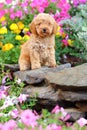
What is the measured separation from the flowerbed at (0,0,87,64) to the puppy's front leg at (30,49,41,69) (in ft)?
2.00

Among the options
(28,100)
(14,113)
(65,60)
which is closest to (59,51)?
(65,60)

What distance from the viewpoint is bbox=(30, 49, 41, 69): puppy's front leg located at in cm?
562

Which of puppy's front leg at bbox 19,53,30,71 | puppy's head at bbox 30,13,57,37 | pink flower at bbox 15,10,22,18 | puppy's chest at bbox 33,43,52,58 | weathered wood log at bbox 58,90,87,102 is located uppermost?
pink flower at bbox 15,10,22,18

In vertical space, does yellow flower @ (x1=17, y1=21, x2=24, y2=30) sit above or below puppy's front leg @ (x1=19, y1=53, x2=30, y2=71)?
above

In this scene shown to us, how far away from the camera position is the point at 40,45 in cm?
561

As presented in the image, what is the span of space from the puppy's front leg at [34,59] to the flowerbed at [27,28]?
611 millimetres

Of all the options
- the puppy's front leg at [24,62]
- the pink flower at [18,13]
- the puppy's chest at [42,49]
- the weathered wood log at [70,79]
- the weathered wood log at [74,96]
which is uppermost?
the pink flower at [18,13]

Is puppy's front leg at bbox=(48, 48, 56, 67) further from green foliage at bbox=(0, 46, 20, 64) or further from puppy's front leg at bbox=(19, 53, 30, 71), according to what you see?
green foliage at bbox=(0, 46, 20, 64)

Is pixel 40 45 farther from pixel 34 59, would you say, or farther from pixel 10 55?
pixel 10 55

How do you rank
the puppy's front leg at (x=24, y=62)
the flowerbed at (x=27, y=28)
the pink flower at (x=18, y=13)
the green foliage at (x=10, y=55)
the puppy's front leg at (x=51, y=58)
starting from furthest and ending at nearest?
the pink flower at (x=18, y=13) → the flowerbed at (x=27, y=28) → the green foliage at (x=10, y=55) → the puppy's front leg at (x=24, y=62) → the puppy's front leg at (x=51, y=58)

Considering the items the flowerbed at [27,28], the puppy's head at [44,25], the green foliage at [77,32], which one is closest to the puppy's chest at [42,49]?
the puppy's head at [44,25]

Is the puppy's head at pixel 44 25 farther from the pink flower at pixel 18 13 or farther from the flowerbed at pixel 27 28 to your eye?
the pink flower at pixel 18 13

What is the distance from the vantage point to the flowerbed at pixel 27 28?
21.4ft

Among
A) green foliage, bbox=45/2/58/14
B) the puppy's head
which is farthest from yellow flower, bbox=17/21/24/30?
the puppy's head
